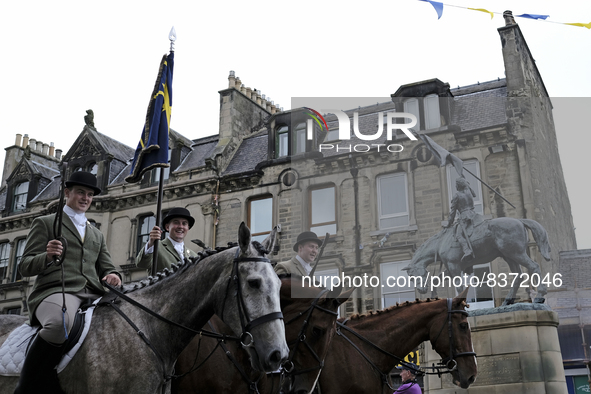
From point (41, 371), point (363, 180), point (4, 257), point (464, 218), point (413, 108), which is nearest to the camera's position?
point (41, 371)

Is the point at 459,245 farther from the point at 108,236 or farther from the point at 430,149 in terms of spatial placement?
the point at 108,236

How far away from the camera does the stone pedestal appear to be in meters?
11.1

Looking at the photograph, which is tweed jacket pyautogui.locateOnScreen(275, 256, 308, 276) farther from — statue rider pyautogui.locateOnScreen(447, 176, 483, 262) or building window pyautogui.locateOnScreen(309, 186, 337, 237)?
building window pyautogui.locateOnScreen(309, 186, 337, 237)

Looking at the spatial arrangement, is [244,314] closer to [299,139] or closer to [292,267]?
[292,267]

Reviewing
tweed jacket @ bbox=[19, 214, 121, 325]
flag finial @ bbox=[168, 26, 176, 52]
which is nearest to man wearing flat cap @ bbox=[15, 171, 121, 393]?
tweed jacket @ bbox=[19, 214, 121, 325]

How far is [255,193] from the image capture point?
89.6 ft

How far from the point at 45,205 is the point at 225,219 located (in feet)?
35.4

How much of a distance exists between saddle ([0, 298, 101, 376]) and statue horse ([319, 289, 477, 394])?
3285 millimetres

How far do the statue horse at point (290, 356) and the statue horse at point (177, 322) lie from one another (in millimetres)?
954

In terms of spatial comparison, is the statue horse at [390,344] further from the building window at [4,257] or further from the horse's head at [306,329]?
the building window at [4,257]

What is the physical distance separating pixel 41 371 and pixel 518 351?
8.67 metres

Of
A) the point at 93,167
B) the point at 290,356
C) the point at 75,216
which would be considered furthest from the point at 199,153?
the point at 75,216

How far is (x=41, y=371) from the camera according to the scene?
5293 mm

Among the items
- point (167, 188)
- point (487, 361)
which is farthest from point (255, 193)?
point (487, 361)
